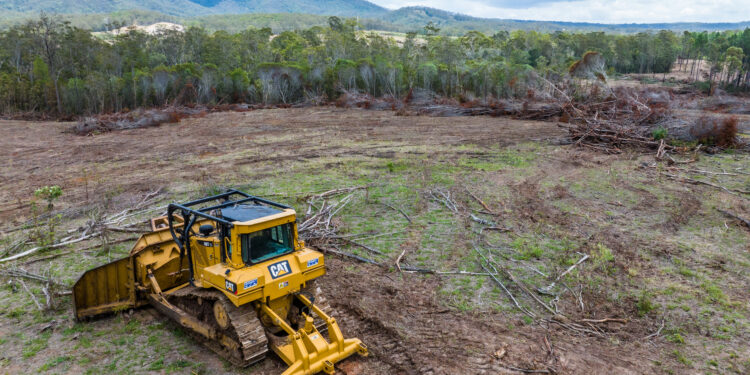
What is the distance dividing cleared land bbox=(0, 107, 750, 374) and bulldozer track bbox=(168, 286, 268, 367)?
26 centimetres

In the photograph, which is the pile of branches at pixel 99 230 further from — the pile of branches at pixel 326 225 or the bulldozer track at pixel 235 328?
the bulldozer track at pixel 235 328

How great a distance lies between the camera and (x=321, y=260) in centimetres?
627

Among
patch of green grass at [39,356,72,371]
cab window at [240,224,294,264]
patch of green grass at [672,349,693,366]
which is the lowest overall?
patch of green grass at [39,356,72,371]

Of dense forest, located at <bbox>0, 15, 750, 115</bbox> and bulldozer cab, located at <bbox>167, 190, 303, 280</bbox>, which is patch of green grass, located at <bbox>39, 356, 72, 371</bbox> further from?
dense forest, located at <bbox>0, 15, 750, 115</bbox>

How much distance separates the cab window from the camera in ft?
19.4

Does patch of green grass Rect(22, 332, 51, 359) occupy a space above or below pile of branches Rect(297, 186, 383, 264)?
below

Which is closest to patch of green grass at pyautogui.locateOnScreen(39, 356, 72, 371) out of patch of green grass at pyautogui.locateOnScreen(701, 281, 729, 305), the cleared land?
the cleared land

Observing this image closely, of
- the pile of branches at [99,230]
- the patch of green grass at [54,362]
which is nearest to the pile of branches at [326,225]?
the pile of branches at [99,230]

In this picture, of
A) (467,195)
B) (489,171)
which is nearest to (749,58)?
(489,171)

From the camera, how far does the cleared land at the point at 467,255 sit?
6.38 meters

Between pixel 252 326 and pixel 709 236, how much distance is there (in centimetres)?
1007

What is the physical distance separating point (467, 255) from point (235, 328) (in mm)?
5326

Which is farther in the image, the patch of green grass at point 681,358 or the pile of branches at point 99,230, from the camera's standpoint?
the pile of branches at point 99,230

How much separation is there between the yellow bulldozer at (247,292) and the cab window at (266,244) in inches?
0.5
